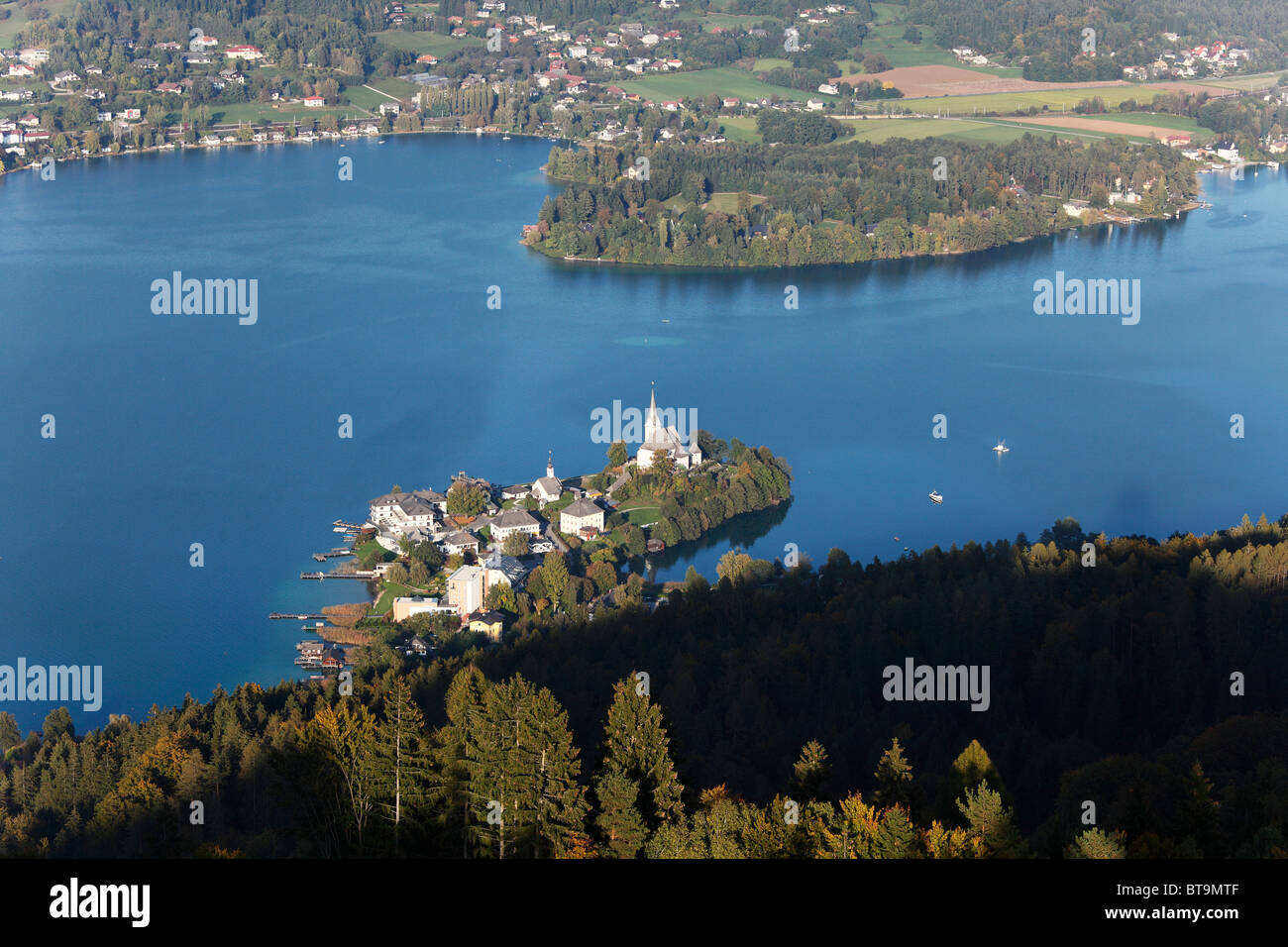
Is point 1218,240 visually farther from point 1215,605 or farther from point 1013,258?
point 1215,605

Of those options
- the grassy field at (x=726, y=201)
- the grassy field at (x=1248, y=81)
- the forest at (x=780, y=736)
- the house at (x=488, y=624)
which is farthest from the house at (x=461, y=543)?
the grassy field at (x=1248, y=81)

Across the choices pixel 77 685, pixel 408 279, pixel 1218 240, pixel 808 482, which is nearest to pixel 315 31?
pixel 408 279

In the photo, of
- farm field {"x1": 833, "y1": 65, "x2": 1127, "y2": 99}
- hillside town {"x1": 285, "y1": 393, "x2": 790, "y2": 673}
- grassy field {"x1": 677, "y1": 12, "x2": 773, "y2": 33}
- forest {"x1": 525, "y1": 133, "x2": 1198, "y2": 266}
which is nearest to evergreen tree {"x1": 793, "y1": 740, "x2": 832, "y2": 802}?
hillside town {"x1": 285, "y1": 393, "x2": 790, "y2": 673}

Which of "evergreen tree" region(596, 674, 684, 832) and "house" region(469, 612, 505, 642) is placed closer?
"evergreen tree" region(596, 674, 684, 832)

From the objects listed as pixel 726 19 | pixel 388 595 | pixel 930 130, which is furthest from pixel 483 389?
pixel 726 19

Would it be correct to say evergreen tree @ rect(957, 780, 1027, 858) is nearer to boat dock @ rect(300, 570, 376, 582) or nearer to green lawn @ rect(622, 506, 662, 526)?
boat dock @ rect(300, 570, 376, 582)

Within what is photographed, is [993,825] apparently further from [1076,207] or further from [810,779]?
[1076,207]
